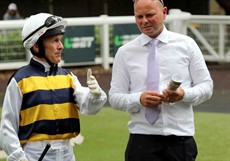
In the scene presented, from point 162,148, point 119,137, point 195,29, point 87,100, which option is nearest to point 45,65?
point 87,100

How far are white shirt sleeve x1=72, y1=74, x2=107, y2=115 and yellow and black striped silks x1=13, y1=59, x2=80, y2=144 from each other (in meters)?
0.07

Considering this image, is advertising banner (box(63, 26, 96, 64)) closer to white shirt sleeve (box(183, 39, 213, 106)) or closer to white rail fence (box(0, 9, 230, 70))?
white rail fence (box(0, 9, 230, 70))

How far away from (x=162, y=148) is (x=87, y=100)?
0.58 m

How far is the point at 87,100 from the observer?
464 centimetres

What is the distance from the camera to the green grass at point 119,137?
8.67 metres

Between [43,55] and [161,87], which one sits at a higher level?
[43,55]

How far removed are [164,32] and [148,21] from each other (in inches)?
7.3

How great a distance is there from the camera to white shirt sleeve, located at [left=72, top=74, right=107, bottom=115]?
15.2ft

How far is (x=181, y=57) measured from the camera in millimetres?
4723

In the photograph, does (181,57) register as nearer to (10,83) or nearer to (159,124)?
(159,124)

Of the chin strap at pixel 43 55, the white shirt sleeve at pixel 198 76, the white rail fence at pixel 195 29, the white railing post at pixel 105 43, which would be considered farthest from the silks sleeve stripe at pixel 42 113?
the white railing post at pixel 105 43

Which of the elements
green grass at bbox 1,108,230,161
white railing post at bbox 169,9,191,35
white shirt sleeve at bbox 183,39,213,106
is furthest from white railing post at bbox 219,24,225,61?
white shirt sleeve at bbox 183,39,213,106

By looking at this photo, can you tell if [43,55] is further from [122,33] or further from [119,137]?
[122,33]

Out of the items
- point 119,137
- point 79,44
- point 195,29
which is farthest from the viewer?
point 195,29
